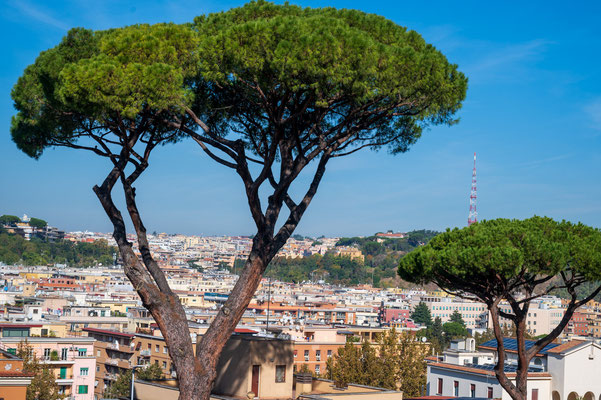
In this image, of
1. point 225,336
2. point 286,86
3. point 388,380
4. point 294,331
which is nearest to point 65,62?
point 286,86

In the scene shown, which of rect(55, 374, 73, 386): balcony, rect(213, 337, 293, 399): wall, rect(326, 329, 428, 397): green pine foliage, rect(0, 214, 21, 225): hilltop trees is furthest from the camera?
rect(0, 214, 21, 225): hilltop trees

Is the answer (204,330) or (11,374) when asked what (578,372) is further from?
(204,330)

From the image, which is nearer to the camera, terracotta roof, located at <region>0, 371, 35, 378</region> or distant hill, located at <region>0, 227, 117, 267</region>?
terracotta roof, located at <region>0, 371, 35, 378</region>

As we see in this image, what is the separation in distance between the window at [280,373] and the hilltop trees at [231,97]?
169 centimetres

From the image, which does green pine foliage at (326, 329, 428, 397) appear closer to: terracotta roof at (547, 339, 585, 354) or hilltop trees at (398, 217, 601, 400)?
terracotta roof at (547, 339, 585, 354)

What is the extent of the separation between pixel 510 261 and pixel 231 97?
524 centimetres

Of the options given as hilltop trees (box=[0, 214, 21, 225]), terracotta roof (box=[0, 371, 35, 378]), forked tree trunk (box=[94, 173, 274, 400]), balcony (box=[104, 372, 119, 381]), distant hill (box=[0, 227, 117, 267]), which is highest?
hilltop trees (box=[0, 214, 21, 225])

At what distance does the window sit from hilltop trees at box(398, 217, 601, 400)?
373 centimetres

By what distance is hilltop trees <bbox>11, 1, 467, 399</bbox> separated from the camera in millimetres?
10438

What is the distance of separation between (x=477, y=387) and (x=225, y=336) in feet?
55.5

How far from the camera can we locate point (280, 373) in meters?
12.1

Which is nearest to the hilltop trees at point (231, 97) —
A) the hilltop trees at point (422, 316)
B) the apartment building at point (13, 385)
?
the apartment building at point (13, 385)

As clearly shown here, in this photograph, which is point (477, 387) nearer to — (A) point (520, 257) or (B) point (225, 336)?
(A) point (520, 257)

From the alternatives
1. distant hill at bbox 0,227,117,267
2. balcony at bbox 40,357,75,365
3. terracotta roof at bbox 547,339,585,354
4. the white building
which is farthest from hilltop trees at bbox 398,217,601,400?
distant hill at bbox 0,227,117,267
